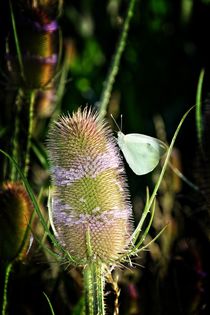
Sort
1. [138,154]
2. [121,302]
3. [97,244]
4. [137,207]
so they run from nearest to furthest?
[97,244]
[138,154]
[121,302]
[137,207]

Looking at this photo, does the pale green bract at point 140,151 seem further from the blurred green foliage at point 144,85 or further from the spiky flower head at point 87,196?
the blurred green foliage at point 144,85

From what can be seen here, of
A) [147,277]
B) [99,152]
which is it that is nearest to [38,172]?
[147,277]

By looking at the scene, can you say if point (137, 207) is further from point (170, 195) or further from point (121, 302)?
point (121, 302)

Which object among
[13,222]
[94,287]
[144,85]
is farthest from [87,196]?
[144,85]

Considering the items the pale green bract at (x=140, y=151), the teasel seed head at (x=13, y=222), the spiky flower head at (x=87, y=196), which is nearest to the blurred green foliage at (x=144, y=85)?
the teasel seed head at (x=13, y=222)

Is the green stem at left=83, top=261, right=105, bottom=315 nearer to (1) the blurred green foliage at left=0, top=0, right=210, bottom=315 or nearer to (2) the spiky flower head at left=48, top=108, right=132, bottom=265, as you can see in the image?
(2) the spiky flower head at left=48, top=108, right=132, bottom=265
